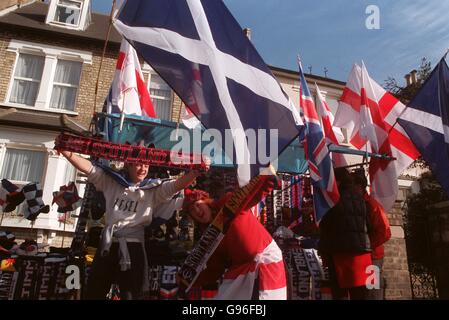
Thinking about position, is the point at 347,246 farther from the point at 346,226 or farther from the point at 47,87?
the point at 47,87

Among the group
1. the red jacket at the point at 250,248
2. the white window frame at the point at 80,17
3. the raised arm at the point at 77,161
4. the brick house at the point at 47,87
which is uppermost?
the white window frame at the point at 80,17

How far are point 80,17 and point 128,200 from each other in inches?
503

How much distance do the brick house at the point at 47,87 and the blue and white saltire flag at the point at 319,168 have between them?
26.3 ft

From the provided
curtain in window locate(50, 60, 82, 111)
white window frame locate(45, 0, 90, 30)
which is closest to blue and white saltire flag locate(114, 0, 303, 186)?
curtain in window locate(50, 60, 82, 111)

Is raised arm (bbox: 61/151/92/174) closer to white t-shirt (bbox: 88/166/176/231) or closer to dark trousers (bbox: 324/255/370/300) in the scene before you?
white t-shirt (bbox: 88/166/176/231)

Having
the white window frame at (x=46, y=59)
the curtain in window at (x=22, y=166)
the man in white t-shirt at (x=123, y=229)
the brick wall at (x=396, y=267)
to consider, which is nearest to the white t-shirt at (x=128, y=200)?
the man in white t-shirt at (x=123, y=229)

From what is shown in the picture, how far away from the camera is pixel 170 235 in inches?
225

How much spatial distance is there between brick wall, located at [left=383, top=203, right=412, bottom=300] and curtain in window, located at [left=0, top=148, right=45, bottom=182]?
1048 cm

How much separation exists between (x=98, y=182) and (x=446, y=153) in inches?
207

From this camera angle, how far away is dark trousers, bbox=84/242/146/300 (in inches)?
135

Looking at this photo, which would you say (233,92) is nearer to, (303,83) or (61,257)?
(303,83)

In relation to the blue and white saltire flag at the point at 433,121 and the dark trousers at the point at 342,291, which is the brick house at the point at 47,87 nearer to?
the blue and white saltire flag at the point at 433,121

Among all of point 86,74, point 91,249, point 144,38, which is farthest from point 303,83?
point 86,74

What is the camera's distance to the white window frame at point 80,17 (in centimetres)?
1309
